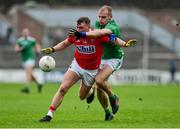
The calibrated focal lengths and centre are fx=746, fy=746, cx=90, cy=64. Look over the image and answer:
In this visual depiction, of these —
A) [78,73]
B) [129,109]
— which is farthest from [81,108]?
[78,73]

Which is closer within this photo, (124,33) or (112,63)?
(112,63)

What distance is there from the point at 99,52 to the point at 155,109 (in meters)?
4.94

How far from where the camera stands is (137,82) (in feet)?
148

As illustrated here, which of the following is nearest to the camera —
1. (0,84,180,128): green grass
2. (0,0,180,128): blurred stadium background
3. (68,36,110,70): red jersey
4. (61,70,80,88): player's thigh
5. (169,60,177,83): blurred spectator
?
(0,84,180,128): green grass

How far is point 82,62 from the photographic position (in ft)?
50.9

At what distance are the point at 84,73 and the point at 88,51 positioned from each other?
19.4 inches

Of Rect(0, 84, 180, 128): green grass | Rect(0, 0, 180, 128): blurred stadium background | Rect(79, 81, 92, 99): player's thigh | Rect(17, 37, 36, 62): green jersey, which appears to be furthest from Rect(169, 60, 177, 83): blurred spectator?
Rect(79, 81, 92, 99): player's thigh

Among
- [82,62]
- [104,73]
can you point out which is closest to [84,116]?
[104,73]

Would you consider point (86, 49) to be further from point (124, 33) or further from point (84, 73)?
point (124, 33)

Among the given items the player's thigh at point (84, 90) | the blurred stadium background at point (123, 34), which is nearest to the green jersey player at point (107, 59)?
the player's thigh at point (84, 90)

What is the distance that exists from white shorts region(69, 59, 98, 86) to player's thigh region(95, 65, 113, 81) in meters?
0.12

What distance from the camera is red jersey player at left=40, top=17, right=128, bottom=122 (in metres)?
15.3

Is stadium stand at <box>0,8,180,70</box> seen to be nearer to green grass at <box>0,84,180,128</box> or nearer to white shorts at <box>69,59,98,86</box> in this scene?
green grass at <box>0,84,180,128</box>

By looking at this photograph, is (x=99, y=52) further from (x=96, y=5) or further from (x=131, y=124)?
(x=96, y=5)
